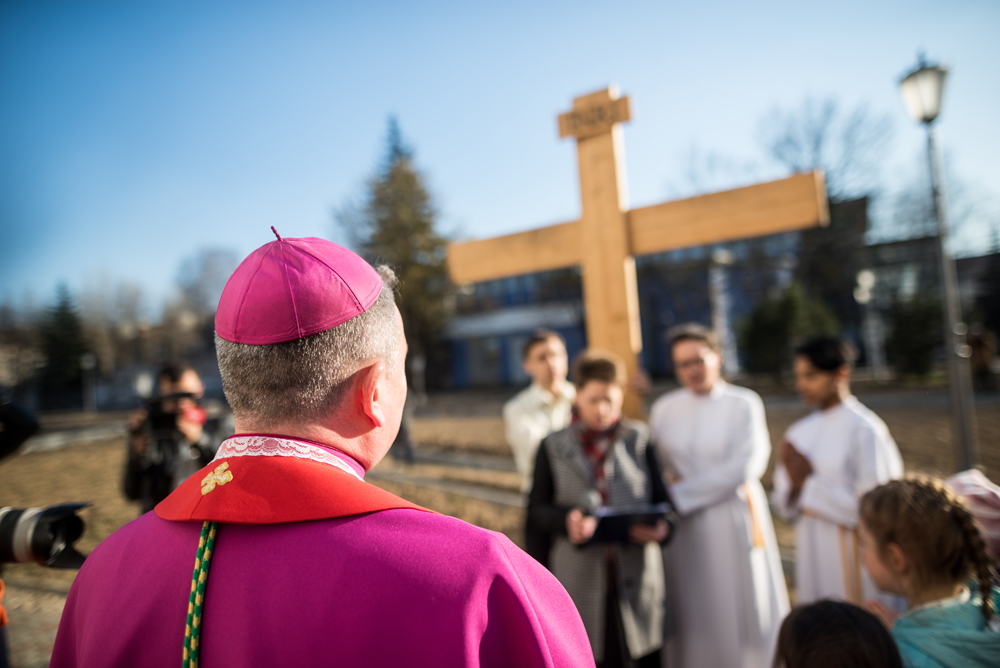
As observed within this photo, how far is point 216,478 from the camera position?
812 mm

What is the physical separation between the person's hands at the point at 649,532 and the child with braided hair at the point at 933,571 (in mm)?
796

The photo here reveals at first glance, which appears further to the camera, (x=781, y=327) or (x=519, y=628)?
(x=781, y=327)

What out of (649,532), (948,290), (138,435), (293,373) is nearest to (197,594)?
(293,373)

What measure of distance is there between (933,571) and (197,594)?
2003 mm

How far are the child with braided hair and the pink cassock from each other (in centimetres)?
135

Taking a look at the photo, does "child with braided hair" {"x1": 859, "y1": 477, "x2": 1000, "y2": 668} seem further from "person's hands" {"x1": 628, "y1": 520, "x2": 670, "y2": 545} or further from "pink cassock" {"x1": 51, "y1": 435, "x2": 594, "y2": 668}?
"pink cassock" {"x1": 51, "y1": 435, "x2": 594, "y2": 668}

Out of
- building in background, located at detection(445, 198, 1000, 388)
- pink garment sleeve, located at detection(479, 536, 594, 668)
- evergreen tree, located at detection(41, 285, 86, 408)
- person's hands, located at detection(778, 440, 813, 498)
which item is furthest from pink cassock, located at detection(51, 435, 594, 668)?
evergreen tree, located at detection(41, 285, 86, 408)

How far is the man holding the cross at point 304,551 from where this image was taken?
27.1 inches

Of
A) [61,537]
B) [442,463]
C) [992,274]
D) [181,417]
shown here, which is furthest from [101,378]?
[992,274]

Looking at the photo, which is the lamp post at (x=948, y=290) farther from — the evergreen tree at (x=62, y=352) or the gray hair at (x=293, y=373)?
the evergreen tree at (x=62, y=352)

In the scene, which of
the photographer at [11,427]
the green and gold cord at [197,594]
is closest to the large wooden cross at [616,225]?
the green and gold cord at [197,594]

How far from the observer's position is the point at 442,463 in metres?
10.4

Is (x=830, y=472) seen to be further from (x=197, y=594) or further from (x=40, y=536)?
(x=40, y=536)

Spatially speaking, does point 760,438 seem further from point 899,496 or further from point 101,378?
point 101,378
